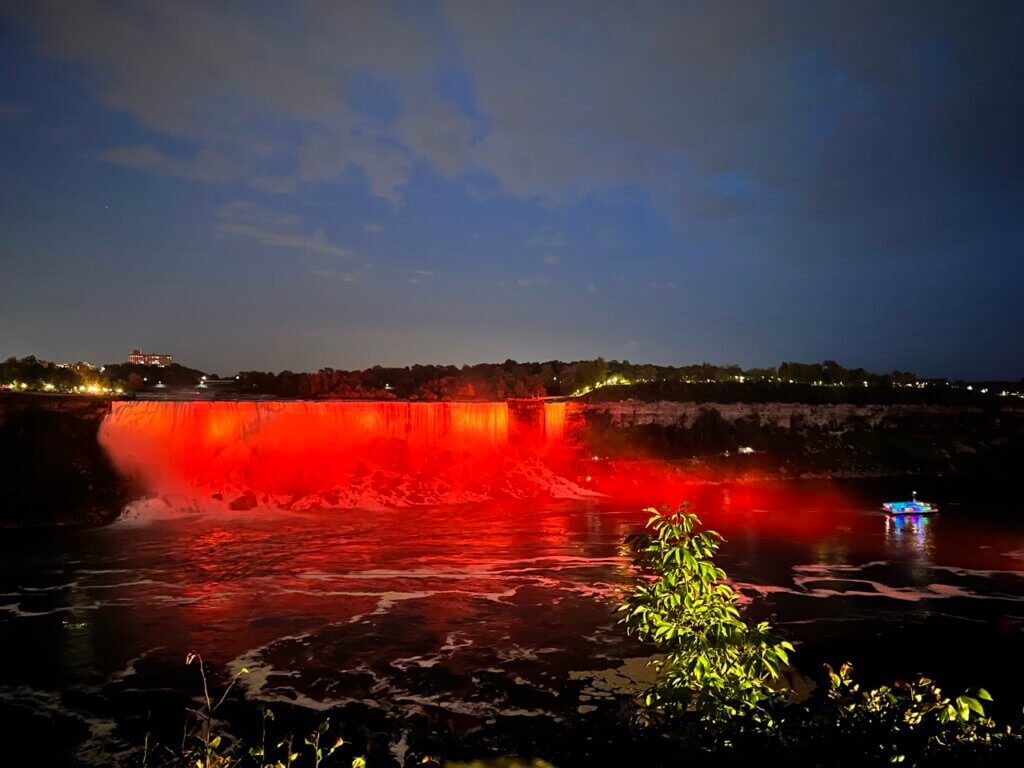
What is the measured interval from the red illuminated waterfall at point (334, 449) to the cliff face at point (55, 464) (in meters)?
0.98

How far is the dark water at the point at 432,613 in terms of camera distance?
1204 centimetres

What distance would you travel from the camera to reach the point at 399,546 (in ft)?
83.3

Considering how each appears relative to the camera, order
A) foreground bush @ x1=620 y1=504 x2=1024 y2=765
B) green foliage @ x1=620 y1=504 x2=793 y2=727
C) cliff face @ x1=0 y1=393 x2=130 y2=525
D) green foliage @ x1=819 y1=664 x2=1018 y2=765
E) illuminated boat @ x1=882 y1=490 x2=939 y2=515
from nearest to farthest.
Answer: green foliage @ x1=819 y1=664 x2=1018 y2=765
foreground bush @ x1=620 y1=504 x2=1024 y2=765
green foliage @ x1=620 y1=504 x2=793 y2=727
cliff face @ x1=0 y1=393 x2=130 y2=525
illuminated boat @ x1=882 y1=490 x2=939 y2=515

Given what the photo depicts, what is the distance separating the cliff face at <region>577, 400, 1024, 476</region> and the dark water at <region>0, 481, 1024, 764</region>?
632 inches

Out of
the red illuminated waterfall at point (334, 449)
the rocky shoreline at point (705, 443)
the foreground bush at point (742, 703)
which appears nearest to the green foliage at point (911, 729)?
the foreground bush at point (742, 703)

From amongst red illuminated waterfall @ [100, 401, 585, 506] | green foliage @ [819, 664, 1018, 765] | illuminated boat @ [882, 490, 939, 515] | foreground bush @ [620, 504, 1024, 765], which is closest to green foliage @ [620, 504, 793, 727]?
foreground bush @ [620, 504, 1024, 765]

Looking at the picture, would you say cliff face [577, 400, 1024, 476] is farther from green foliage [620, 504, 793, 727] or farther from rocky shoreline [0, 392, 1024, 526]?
green foliage [620, 504, 793, 727]

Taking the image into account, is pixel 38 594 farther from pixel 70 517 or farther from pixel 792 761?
pixel 792 761

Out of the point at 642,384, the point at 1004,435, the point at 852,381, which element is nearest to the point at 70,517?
the point at 642,384

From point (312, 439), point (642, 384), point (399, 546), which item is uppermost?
point (642, 384)

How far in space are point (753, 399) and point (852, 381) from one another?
31302 mm

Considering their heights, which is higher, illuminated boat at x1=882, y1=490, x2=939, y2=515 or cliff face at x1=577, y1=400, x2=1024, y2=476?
cliff face at x1=577, y1=400, x2=1024, y2=476

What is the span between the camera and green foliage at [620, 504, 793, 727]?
5109 millimetres

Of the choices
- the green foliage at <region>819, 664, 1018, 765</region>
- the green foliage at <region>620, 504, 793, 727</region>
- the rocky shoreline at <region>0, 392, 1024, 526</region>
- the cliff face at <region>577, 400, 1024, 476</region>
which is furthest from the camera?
the cliff face at <region>577, 400, 1024, 476</region>
